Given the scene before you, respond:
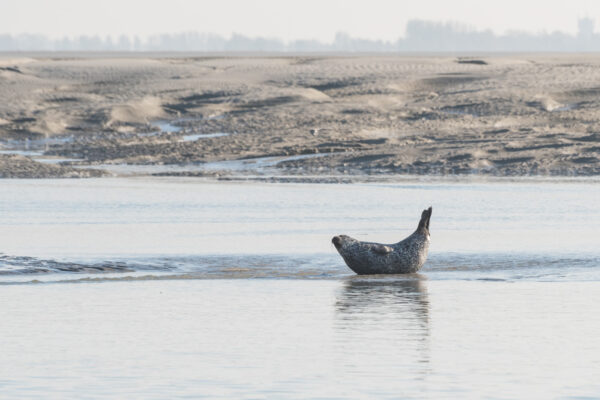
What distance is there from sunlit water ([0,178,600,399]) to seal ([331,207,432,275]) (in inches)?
8.3

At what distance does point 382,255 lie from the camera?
54.0 feet

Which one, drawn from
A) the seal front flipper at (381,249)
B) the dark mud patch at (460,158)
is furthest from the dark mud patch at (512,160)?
the seal front flipper at (381,249)

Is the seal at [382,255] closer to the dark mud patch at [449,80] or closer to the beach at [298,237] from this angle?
the beach at [298,237]

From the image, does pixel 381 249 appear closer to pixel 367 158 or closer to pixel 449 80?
pixel 367 158

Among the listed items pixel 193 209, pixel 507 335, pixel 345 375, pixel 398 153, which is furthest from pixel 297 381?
pixel 398 153

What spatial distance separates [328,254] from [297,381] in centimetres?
856

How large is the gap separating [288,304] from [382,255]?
274cm

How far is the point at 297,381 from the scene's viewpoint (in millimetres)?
10109

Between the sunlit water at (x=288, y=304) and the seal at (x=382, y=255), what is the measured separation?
0.21 meters

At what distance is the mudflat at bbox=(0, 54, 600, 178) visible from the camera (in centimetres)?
3681

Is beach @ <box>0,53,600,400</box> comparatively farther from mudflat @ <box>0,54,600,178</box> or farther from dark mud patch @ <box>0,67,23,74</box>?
dark mud patch @ <box>0,67,23,74</box>

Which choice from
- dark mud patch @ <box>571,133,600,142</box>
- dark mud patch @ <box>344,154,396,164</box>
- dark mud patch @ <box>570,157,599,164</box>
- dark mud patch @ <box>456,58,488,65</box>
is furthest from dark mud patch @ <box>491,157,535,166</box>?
dark mud patch @ <box>456,58,488,65</box>

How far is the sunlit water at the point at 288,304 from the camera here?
10195mm

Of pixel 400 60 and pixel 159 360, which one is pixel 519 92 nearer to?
pixel 400 60
